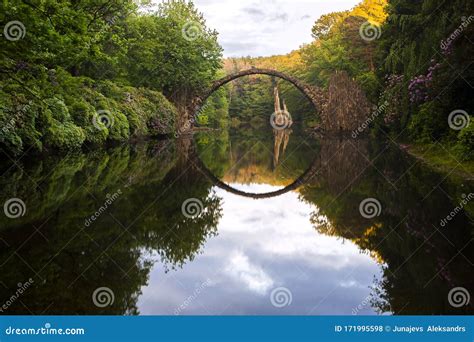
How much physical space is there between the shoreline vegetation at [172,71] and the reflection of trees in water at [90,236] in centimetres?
334

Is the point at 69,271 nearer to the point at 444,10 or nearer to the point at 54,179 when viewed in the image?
the point at 54,179

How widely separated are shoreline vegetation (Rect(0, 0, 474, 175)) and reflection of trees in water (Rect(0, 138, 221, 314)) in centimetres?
334

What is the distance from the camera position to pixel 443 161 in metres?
13.6

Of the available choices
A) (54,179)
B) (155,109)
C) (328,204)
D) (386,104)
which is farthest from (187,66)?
(328,204)

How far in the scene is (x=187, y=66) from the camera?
1597 inches

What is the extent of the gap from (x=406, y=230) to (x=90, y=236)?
4162mm

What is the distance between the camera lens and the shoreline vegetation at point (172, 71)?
11898 millimetres

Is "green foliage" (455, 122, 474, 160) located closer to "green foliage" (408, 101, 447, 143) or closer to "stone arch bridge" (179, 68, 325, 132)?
"green foliage" (408, 101, 447, 143)

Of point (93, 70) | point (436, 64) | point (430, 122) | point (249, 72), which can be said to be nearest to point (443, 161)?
point (430, 122)

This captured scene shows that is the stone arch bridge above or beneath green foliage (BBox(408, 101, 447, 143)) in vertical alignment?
above

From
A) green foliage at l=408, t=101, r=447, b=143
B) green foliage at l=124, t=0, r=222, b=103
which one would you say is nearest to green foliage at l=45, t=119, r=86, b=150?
green foliage at l=408, t=101, r=447, b=143

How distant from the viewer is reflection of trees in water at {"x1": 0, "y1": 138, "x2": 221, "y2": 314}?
429 cm

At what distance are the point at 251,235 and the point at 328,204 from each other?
2.38 m

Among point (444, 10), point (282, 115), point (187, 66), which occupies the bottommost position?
point (444, 10)
